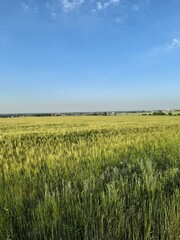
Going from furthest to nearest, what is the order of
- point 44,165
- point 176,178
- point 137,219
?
point 44,165 → point 176,178 → point 137,219

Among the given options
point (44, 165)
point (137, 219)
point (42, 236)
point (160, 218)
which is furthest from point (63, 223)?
point (44, 165)

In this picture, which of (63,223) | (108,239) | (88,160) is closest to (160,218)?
(108,239)

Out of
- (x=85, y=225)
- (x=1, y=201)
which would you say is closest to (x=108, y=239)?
(x=85, y=225)

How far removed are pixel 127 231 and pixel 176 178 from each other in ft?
6.34

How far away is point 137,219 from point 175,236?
18.1 inches

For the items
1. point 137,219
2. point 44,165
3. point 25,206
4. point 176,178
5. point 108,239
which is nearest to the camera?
point 108,239

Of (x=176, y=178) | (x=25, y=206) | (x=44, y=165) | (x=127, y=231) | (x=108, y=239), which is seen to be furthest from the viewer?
(x=44, y=165)

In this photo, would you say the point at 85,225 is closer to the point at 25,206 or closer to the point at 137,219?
the point at 137,219

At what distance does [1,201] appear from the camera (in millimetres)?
3408

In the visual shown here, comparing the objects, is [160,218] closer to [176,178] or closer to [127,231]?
[127,231]

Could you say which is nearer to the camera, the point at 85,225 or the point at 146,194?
the point at 85,225

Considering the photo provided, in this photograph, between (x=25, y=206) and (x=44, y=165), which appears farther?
(x=44, y=165)

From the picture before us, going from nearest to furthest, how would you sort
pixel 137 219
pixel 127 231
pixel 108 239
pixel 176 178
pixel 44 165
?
1. pixel 108 239
2. pixel 127 231
3. pixel 137 219
4. pixel 176 178
5. pixel 44 165

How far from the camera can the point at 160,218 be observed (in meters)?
2.78
